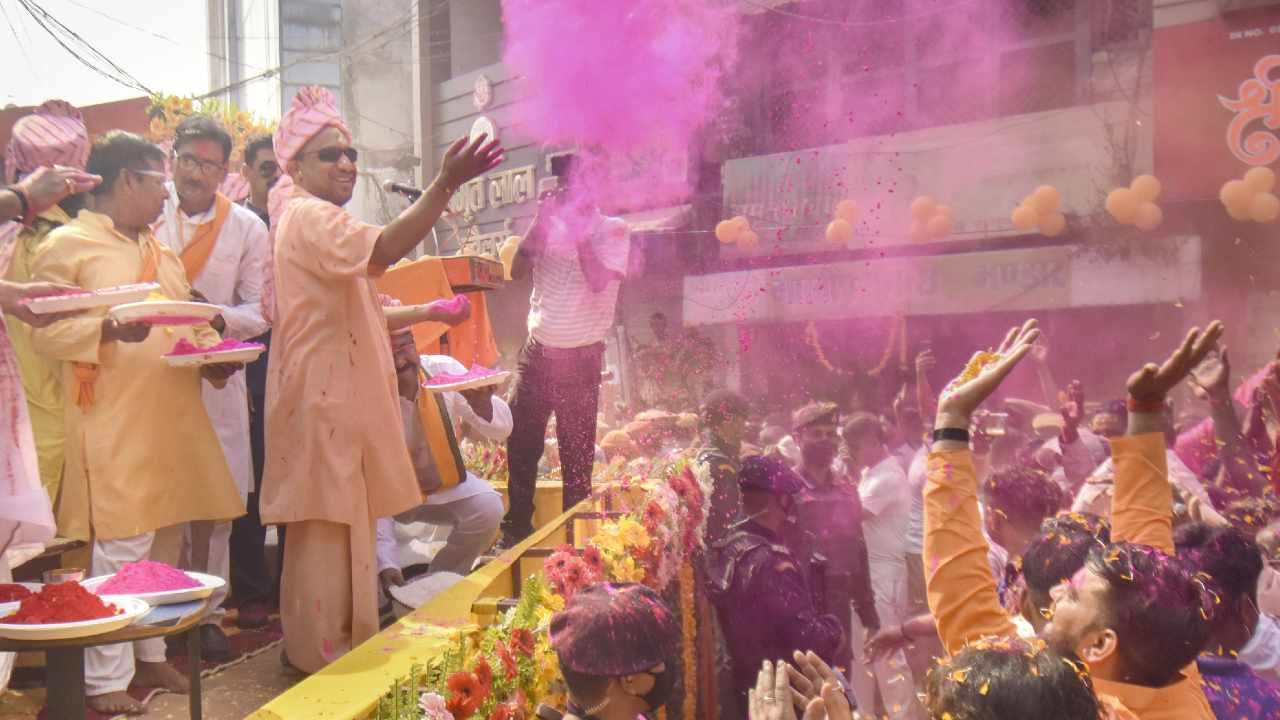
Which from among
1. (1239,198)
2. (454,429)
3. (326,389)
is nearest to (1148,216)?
(1239,198)

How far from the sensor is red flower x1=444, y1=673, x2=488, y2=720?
2.24m

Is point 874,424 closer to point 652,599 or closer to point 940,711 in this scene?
point 652,599

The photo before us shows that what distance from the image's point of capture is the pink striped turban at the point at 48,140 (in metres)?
3.67

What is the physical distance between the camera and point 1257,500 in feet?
15.1

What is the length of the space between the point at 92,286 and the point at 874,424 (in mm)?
3698

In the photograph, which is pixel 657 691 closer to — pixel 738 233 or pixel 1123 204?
pixel 738 233

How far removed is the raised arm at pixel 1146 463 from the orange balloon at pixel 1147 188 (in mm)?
4681

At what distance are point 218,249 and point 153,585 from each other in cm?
232

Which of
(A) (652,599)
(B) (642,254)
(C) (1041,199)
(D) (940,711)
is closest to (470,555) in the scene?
(B) (642,254)

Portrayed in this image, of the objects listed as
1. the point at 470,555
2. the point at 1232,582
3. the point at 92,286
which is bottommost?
the point at 470,555

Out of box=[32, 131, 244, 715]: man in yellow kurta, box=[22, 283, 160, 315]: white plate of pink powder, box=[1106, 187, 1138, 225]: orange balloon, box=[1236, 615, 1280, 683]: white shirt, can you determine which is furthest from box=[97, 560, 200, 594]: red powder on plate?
box=[1106, 187, 1138, 225]: orange balloon

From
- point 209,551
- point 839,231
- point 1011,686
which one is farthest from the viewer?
point 839,231

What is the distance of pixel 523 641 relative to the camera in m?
2.56

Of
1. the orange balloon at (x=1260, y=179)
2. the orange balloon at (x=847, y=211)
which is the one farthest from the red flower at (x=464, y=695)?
the orange balloon at (x=1260, y=179)
